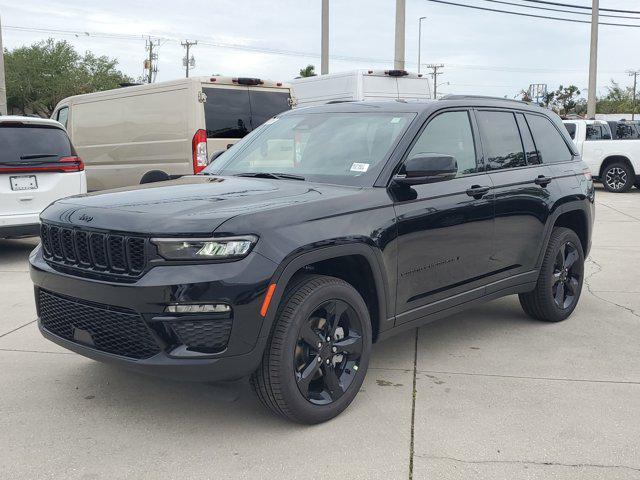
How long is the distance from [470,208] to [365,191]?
37.3 inches

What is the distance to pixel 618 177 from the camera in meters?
18.5

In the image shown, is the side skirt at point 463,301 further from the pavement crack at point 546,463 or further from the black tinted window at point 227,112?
the black tinted window at point 227,112

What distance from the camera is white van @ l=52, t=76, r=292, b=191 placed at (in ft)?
32.9

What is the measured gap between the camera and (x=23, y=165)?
828 cm

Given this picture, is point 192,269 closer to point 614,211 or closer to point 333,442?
point 333,442

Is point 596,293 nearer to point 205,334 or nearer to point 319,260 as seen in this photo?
point 319,260

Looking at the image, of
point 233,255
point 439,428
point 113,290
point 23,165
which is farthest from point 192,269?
point 23,165

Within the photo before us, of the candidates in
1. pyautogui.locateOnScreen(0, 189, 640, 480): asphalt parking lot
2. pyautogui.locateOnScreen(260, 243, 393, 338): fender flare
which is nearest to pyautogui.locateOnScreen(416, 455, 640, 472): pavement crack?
pyautogui.locateOnScreen(0, 189, 640, 480): asphalt parking lot

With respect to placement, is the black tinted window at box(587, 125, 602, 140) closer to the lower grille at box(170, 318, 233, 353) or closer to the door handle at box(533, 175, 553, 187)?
the door handle at box(533, 175, 553, 187)

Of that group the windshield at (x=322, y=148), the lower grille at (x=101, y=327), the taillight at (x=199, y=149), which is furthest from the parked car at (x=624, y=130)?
the lower grille at (x=101, y=327)

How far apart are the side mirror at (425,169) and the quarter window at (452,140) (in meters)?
0.33

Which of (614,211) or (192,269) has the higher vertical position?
(192,269)

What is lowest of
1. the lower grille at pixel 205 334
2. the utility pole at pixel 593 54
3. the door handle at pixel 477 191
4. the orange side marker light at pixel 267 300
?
the lower grille at pixel 205 334

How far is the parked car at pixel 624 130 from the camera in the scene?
60.5 feet
